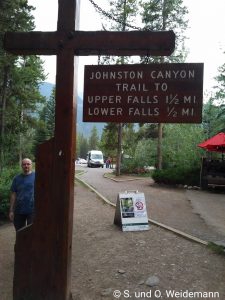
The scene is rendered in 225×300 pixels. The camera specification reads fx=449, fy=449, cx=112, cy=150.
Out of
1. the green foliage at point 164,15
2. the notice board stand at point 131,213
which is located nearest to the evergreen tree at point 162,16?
the green foliage at point 164,15

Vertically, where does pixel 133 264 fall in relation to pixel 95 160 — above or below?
above

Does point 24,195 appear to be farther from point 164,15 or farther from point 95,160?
point 95,160

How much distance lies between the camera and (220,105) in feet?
70.5

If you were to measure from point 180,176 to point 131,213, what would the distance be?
12256 millimetres

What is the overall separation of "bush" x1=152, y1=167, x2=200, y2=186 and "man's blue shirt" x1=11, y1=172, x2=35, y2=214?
14615 mm

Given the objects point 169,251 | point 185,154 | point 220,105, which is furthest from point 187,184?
point 169,251

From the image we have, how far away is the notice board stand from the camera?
1016 centimetres

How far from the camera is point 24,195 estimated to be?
804 cm

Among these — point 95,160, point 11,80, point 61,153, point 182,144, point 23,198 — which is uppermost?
point 11,80

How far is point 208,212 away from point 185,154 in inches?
555

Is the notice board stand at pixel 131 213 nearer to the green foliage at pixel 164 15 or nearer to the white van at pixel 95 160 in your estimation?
the green foliage at pixel 164 15

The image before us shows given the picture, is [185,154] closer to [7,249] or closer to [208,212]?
[208,212]

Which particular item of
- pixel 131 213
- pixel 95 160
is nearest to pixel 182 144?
pixel 131 213

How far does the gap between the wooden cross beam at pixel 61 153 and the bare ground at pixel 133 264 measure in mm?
709
